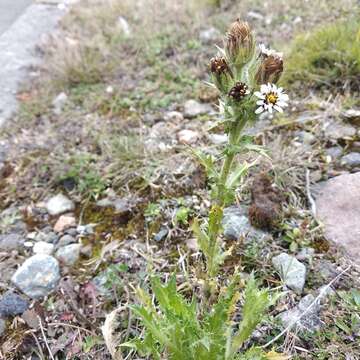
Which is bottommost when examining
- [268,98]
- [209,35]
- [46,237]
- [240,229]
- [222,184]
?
[46,237]

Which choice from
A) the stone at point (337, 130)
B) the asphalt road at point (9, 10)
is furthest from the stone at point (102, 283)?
the asphalt road at point (9, 10)

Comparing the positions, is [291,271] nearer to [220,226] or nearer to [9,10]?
[220,226]

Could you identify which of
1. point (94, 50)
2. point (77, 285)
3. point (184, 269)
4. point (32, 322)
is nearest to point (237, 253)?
point (184, 269)

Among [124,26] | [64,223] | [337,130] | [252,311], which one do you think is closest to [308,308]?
[252,311]

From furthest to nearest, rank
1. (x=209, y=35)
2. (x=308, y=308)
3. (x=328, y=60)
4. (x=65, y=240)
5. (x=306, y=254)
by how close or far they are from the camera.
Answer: (x=209, y=35) < (x=328, y=60) < (x=65, y=240) < (x=306, y=254) < (x=308, y=308)

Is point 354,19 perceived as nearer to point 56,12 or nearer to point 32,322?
point 32,322

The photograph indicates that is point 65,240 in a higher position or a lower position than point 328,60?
lower

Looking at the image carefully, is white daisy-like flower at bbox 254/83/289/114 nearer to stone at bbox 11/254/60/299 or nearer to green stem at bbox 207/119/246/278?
green stem at bbox 207/119/246/278
